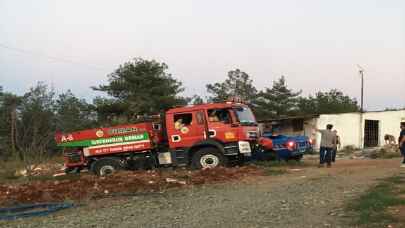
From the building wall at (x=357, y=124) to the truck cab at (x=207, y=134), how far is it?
20.9 meters

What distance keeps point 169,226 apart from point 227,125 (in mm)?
10171

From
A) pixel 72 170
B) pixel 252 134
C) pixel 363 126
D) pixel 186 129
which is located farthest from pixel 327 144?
pixel 363 126

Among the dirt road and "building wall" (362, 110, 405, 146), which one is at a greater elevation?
"building wall" (362, 110, 405, 146)

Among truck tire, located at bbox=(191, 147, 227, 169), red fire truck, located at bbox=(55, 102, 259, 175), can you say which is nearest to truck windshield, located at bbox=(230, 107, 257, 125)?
red fire truck, located at bbox=(55, 102, 259, 175)

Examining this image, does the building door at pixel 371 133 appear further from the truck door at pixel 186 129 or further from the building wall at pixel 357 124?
the truck door at pixel 186 129

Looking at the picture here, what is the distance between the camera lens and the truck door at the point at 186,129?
59.1 feet

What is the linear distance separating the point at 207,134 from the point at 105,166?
3.81 meters

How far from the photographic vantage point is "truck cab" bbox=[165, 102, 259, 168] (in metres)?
17.8

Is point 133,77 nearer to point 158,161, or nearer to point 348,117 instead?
point 348,117

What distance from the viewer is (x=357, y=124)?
123 feet

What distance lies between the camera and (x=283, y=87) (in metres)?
65.3

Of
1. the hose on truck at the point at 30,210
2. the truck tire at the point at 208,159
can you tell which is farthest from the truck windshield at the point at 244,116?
the hose on truck at the point at 30,210

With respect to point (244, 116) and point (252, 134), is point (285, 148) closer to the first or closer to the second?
point (252, 134)

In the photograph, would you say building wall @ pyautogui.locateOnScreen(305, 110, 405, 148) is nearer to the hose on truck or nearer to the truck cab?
the truck cab
